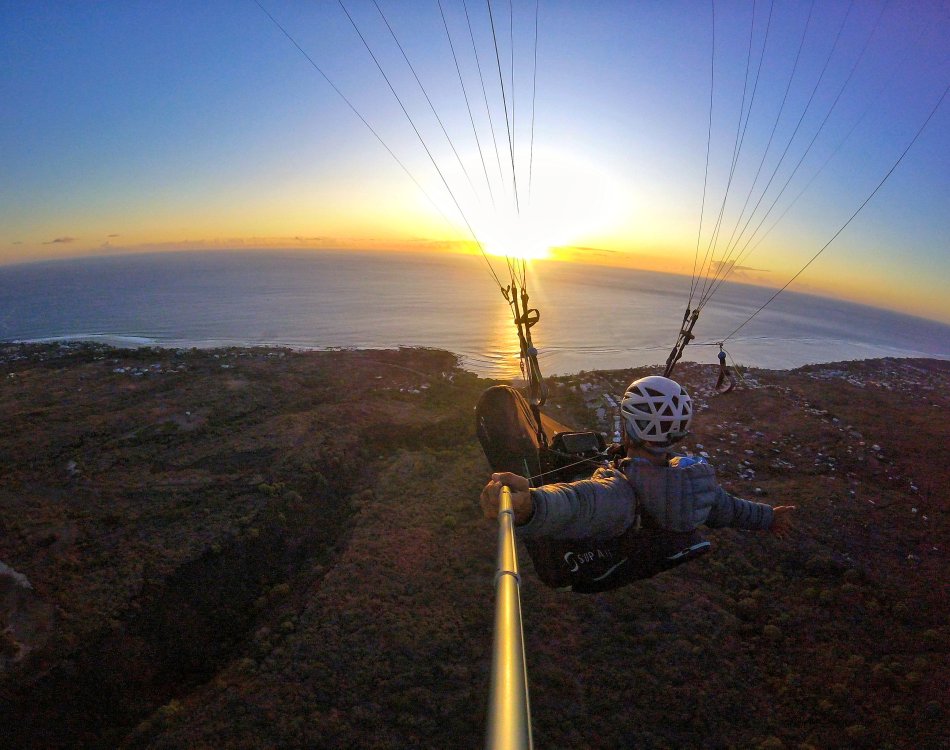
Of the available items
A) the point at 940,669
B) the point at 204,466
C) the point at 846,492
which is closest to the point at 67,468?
the point at 204,466

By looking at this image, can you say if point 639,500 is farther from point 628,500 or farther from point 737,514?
point 737,514

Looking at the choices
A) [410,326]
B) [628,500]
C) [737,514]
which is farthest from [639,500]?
[410,326]

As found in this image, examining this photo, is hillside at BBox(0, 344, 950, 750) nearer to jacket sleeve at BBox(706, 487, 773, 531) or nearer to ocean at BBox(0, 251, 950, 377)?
jacket sleeve at BBox(706, 487, 773, 531)

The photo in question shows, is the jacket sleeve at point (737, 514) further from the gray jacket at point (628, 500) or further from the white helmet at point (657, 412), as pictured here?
the white helmet at point (657, 412)

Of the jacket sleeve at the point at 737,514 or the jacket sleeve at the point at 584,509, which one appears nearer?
the jacket sleeve at the point at 584,509

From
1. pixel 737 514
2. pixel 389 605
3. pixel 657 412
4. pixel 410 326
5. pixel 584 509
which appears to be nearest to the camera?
pixel 584 509

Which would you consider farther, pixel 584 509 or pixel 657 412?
pixel 657 412

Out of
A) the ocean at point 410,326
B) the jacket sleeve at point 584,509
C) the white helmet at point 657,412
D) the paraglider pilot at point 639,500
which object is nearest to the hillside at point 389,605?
the paraglider pilot at point 639,500
